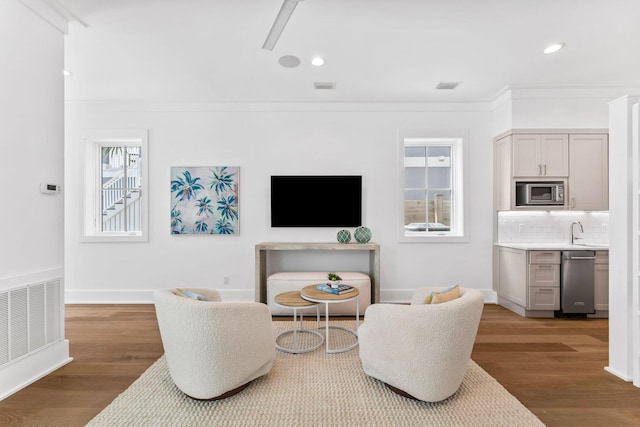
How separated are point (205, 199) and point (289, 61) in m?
2.20

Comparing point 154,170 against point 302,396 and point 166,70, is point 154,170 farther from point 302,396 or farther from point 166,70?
point 302,396

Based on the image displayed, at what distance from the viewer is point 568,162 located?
4.04m

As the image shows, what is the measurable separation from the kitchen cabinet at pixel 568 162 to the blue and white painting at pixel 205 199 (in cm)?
374

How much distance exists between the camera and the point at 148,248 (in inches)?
175

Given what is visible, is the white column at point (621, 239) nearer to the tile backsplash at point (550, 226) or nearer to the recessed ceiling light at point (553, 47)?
the recessed ceiling light at point (553, 47)

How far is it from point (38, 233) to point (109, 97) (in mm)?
2603

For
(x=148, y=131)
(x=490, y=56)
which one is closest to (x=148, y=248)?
(x=148, y=131)

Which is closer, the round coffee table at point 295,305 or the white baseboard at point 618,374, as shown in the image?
the white baseboard at point 618,374

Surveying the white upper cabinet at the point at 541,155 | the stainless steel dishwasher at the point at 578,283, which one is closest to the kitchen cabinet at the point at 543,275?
the stainless steel dishwasher at the point at 578,283

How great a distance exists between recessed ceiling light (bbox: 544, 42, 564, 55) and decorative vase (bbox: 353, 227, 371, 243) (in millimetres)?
2688

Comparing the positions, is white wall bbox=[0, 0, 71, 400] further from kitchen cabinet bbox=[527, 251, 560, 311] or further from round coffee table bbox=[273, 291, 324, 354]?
kitchen cabinet bbox=[527, 251, 560, 311]

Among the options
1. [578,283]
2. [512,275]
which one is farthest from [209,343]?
[578,283]

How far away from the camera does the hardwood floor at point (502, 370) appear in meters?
2.01

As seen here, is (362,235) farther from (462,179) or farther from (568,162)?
(568,162)
